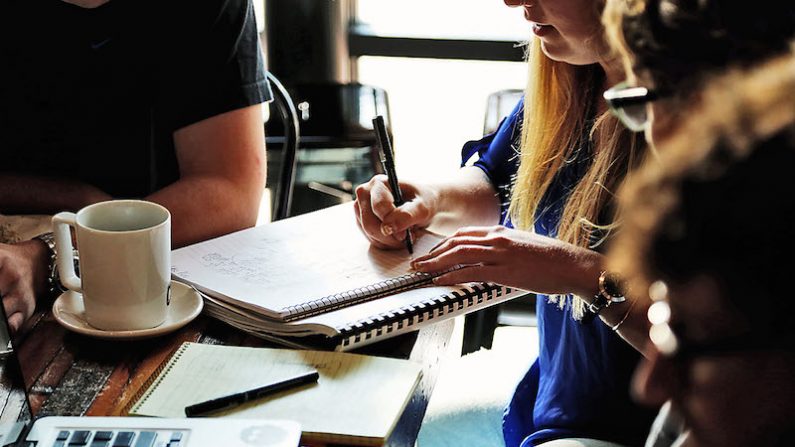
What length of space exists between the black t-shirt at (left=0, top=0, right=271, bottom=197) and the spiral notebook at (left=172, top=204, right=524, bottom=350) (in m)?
0.33

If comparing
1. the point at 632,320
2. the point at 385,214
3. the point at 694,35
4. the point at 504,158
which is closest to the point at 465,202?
the point at 504,158

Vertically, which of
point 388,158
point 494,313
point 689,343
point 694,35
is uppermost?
point 694,35

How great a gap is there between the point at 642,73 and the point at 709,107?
15cm

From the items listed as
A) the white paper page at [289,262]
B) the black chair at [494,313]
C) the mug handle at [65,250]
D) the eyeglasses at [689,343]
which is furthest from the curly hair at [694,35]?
the black chair at [494,313]

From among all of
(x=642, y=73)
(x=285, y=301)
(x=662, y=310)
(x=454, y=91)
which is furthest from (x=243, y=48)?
(x=454, y=91)

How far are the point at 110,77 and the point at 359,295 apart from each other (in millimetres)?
696

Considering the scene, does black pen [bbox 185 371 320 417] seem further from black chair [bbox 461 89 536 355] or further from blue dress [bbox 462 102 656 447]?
Result: black chair [bbox 461 89 536 355]

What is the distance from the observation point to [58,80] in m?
1.46

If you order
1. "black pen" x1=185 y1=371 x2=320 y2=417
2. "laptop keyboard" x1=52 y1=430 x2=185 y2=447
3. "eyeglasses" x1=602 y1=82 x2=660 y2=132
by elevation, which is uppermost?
"eyeglasses" x1=602 y1=82 x2=660 y2=132

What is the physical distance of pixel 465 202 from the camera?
1429 millimetres

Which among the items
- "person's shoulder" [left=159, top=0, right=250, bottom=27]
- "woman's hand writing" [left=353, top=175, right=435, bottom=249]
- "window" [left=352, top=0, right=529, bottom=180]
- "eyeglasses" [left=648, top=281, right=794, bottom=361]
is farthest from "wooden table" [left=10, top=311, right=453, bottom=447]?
"window" [left=352, top=0, right=529, bottom=180]

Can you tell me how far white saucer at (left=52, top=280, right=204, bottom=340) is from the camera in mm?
977

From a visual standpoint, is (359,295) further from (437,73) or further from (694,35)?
(437,73)

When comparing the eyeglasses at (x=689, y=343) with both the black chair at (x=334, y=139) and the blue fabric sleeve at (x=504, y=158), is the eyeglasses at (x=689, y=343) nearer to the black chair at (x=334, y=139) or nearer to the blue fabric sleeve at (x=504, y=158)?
the blue fabric sleeve at (x=504, y=158)
